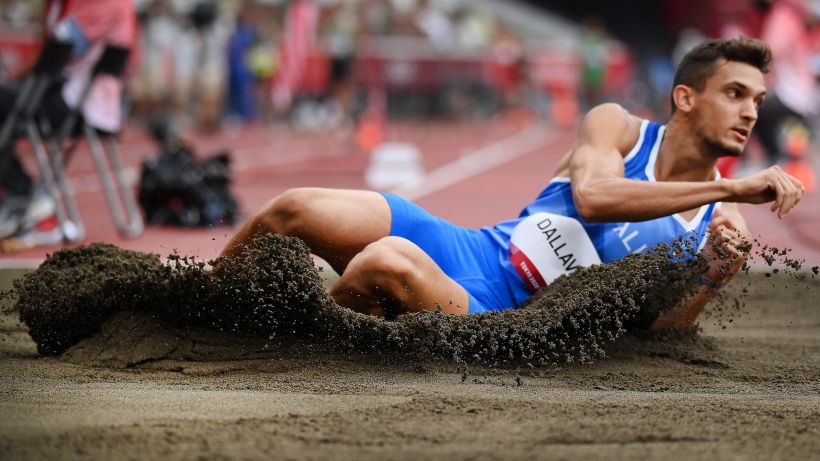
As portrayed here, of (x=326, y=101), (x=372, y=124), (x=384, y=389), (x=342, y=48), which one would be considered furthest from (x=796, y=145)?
(x=342, y=48)

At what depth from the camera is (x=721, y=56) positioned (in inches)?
172

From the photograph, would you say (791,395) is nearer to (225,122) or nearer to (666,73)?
(225,122)

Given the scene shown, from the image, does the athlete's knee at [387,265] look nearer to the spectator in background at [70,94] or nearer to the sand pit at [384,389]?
the sand pit at [384,389]

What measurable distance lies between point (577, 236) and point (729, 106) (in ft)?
2.49

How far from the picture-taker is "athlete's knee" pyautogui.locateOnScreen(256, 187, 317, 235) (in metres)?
4.14

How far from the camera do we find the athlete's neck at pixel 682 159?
4.41 m

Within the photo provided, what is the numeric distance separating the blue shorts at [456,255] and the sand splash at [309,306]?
171 mm

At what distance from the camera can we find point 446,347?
4035mm

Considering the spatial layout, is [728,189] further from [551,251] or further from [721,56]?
[551,251]

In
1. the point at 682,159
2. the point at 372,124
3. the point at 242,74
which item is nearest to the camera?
the point at 682,159

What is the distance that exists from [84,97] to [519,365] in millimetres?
4838

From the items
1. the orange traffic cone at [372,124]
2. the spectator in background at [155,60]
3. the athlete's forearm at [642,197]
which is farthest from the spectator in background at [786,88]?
the spectator in background at [155,60]

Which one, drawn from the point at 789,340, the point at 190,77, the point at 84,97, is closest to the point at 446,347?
the point at 789,340

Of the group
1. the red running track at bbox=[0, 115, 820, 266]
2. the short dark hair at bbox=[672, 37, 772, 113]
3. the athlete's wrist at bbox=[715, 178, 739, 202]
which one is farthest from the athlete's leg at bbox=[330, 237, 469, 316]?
the short dark hair at bbox=[672, 37, 772, 113]
